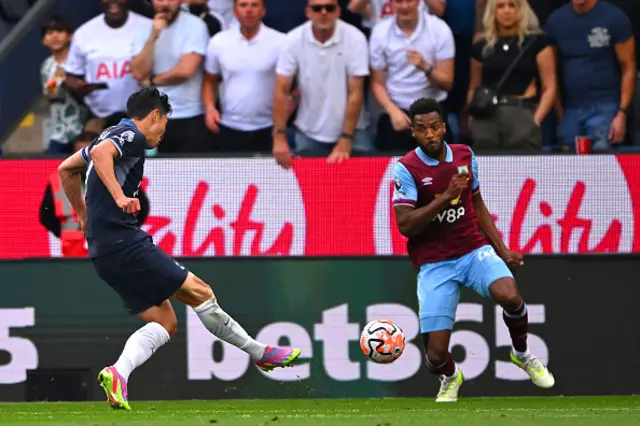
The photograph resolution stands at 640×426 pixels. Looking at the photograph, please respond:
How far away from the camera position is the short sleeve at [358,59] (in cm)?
1223

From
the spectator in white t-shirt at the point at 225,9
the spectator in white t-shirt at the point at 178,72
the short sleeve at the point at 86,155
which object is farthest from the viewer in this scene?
the spectator in white t-shirt at the point at 225,9

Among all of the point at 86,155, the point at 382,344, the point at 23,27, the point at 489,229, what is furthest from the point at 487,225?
the point at 23,27

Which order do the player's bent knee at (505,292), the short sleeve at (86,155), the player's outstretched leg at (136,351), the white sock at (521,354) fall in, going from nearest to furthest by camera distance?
1. the player's outstretched leg at (136,351)
2. the short sleeve at (86,155)
3. the player's bent knee at (505,292)
4. the white sock at (521,354)

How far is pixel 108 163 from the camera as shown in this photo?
843 cm

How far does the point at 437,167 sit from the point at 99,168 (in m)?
2.62

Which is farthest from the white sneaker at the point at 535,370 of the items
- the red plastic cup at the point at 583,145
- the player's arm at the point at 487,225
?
the red plastic cup at the point at 583,145

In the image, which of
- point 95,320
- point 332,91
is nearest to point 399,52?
point 332,91

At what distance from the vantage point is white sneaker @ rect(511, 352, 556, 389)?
33.4 ft

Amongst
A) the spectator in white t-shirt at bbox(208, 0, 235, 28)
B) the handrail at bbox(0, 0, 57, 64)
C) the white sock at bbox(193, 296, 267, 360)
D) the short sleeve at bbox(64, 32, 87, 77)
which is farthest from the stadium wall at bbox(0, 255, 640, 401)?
the handrail at bbox(0, 0, 57, 64)

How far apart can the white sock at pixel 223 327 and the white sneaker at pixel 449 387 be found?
151 cm

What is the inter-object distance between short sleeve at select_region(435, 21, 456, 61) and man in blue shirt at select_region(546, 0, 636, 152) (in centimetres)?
92

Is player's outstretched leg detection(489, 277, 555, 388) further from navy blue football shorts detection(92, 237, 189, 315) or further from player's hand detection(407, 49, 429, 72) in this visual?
player's hand detection(407, 49, 429, 72)

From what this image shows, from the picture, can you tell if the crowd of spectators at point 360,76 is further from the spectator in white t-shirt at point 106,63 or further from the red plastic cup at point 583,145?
the red plastic cup at point 583,145

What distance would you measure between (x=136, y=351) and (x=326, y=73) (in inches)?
168
